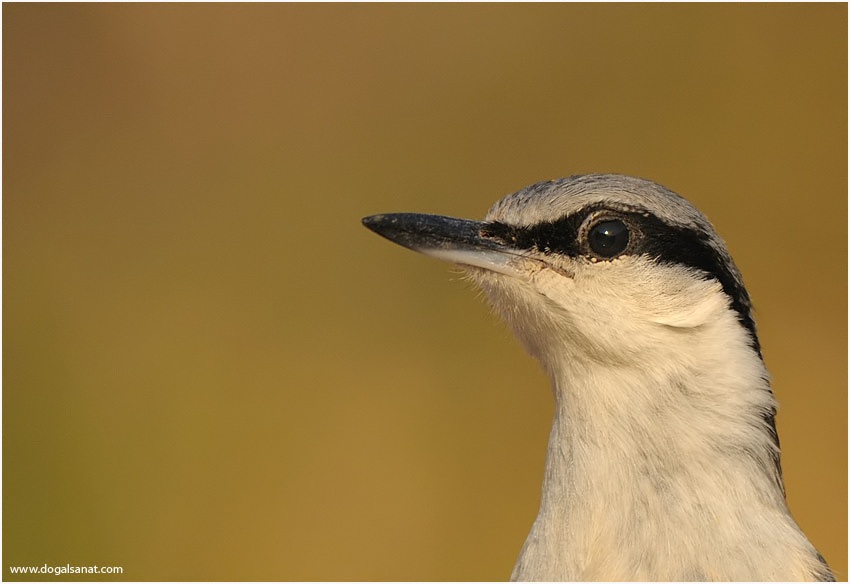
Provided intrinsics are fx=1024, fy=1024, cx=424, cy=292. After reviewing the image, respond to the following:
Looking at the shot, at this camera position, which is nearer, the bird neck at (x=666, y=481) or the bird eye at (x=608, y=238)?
the bird neck at (x=666, y=481)

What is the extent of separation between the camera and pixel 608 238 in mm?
2287

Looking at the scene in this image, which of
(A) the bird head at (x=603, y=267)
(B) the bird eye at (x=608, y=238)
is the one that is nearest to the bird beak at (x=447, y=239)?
(A) the bird head at (x=603, y=267)

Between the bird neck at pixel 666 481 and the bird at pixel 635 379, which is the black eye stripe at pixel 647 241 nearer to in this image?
the bird at pixel 635 379

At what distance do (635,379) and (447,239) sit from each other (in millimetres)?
525

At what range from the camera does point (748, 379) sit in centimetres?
222

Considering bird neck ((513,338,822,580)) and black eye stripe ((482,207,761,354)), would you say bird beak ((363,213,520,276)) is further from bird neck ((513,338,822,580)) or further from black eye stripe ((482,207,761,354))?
bird neck ((513,338,822,580))

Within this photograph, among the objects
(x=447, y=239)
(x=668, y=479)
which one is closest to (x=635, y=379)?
(x=668, y=479)

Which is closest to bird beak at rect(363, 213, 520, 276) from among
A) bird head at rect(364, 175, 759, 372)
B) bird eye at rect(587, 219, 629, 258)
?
bird head at rect(364, 175, 759, 372)

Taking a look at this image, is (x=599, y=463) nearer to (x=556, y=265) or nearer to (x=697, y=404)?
(x=697, y=404)

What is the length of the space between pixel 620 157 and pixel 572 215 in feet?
10.3

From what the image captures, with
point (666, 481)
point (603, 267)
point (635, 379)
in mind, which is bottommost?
point (666, 481)

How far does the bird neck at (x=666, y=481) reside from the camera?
2.05 metres

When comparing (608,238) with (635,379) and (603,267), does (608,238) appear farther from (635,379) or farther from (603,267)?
(635,379)

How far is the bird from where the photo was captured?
208 centimetres
